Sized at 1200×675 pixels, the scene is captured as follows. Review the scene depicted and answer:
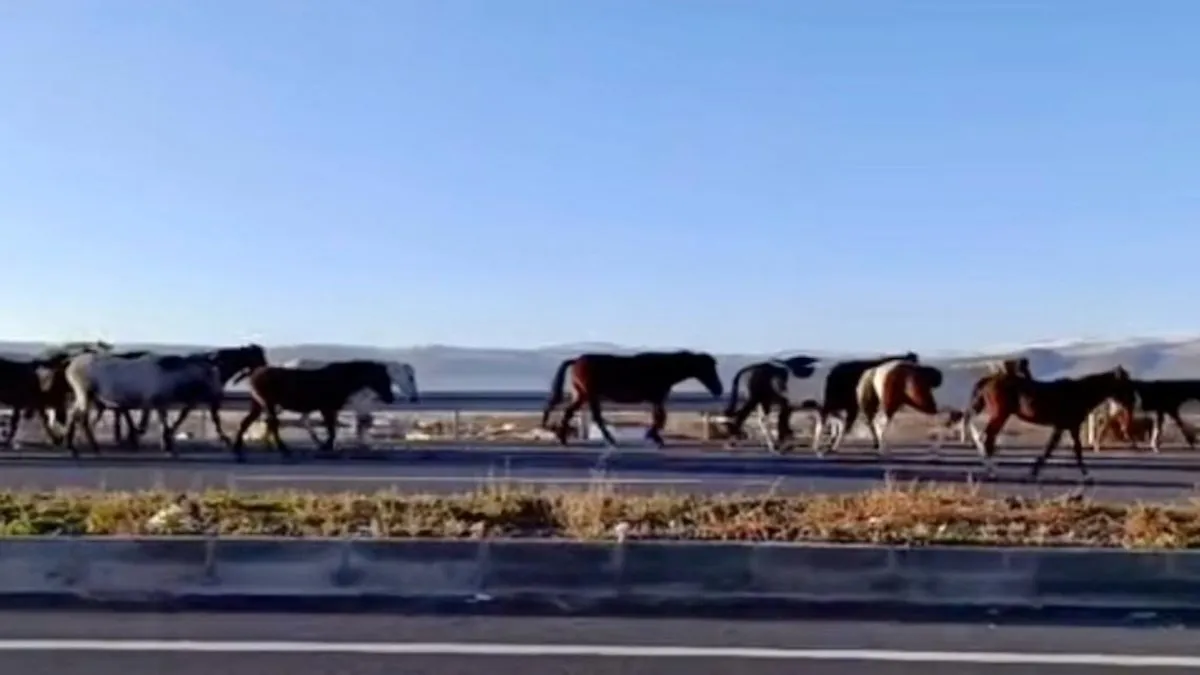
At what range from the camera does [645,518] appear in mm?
13234

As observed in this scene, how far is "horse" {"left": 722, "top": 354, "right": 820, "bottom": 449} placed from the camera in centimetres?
2858

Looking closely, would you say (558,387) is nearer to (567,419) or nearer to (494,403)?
(567,419)

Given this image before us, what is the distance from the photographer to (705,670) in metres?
8.74

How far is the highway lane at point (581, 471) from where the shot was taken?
19.6 m

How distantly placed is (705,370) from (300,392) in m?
7.28

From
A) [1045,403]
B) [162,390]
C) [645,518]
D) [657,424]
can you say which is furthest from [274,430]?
[645,518]

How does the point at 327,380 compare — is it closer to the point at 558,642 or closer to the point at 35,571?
the point at 35,571

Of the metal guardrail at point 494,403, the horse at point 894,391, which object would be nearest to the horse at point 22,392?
the metal guardrail at point 494,403

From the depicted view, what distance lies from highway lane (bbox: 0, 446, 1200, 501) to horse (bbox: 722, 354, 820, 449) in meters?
1.72

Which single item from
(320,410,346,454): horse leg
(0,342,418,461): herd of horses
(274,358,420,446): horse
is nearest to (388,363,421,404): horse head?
(274,358,420,446): horse

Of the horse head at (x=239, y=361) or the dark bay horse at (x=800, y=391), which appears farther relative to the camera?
the horse head at (x=239, y=361)

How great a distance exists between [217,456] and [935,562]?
16.5 meters

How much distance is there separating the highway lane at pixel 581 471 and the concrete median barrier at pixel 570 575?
6.57 metres

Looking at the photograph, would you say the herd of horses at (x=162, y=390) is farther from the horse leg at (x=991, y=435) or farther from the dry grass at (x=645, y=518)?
the dry grass at (x=645, y=518)
